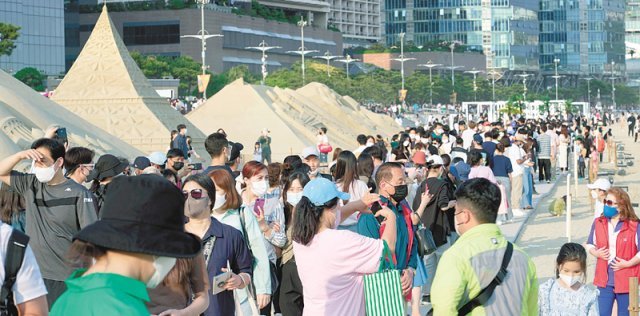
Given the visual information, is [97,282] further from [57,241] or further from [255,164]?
[255,164]

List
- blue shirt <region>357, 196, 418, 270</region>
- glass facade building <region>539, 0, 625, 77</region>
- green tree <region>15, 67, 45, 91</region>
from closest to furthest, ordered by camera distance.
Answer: blue shirt <region>357, 196, 418, 270</region>, green tree <region>15, 67, 45, 91</region>, glass facade building <region>539, 0, 625, 77</region>

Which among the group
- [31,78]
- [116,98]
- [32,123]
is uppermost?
[31,78]

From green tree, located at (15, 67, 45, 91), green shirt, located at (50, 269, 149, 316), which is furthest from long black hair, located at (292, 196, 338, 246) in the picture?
green tree, located at (15, 67, 45, 91)

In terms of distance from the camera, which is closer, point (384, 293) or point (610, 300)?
point (384, 293)

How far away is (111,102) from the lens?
3788cm

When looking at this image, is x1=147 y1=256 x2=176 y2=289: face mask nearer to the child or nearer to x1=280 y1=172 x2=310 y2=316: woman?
the child

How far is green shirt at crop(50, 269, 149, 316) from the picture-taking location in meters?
3.63

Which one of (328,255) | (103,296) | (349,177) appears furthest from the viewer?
(349,177)

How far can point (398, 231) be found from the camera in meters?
9.35

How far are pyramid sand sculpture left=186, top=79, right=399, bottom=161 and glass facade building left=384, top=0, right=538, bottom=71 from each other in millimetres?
118329

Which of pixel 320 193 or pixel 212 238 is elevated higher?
pixel 320 193

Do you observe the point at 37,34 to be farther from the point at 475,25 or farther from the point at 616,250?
the point at 616,250

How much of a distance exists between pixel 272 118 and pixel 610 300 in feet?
126

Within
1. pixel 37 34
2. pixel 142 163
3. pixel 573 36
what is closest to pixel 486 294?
pixel 142 163
